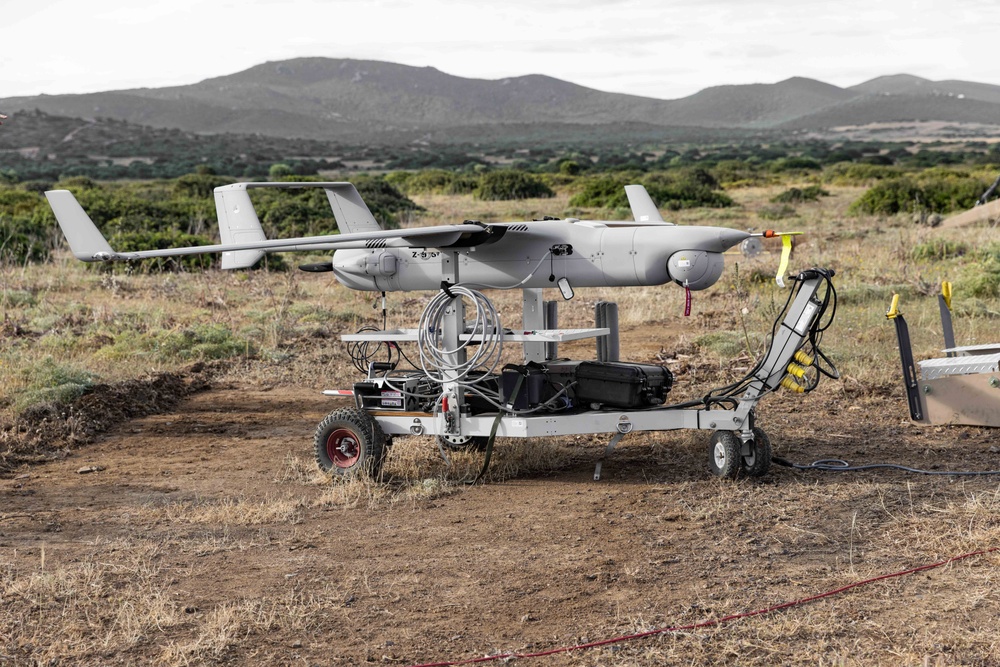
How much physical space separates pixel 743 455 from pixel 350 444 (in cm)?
286

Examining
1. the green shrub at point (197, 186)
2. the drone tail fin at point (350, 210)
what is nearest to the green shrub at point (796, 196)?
the green shrub at point (197, 186)

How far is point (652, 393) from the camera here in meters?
7.81

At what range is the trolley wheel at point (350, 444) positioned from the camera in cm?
782

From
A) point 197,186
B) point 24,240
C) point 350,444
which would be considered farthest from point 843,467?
point 197,186

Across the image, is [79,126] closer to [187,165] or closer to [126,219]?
[187,165]

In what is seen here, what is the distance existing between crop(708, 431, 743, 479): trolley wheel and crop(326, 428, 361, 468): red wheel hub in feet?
8.49

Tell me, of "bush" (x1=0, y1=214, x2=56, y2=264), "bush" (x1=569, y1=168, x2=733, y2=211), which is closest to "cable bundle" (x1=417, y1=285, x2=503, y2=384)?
"bush" (x1=0, y1=214, x2=56, y2=264)

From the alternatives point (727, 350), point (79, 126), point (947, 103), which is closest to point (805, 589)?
point (727, 350)

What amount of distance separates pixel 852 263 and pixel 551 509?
36.0 ft

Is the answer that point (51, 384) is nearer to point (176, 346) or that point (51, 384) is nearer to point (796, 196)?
point (176, 346)

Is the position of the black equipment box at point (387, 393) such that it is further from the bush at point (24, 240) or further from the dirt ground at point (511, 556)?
the bush at point (24, 240)

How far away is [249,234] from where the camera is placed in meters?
8.64

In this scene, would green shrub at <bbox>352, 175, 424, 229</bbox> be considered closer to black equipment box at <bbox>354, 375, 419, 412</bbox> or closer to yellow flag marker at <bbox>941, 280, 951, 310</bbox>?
Result: black equipment box at <bbox>354, 375, 419, 412</bbox>

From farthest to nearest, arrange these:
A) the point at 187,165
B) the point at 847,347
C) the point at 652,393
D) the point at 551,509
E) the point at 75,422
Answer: the point at 187,165 → the point at 847,347 → the point at 75,422 → the point at 652,393 → the point at 551,509
